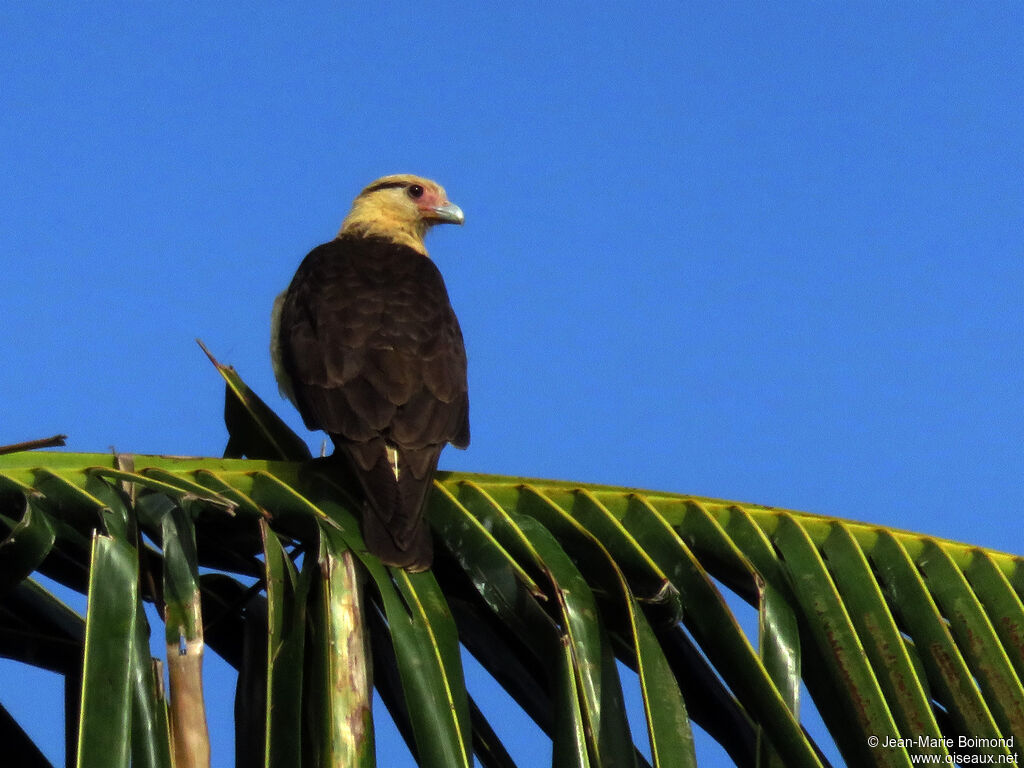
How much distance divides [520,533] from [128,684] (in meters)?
1.02

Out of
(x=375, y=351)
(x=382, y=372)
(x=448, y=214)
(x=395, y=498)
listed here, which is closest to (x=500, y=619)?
(x=395, y=498)

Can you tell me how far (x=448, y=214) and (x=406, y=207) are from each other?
0.77 ft

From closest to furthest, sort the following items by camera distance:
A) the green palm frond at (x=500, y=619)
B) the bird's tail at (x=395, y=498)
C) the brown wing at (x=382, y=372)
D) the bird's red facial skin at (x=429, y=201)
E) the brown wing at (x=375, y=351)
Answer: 1. the green palm frond at (x=500, y=619)
2. the bird's tail at (x=395, y=498)
3. the brown wing at (x=382, y=372)
4. the brown wing at (x=375, y=351)
5. the bird's red facial skin at (x=429, y=201)

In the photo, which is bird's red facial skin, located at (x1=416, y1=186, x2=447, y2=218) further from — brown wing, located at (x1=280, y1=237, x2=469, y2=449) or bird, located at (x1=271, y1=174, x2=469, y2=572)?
brown wing, located at (x1=280, y1=237, x2=469, y2=449)

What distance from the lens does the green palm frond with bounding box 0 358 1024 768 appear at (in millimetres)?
2305

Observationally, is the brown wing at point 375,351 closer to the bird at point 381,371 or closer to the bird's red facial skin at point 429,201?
the bird at point 381,371

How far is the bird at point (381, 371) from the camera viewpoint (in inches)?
130

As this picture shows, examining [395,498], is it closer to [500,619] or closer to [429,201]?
[500,619]

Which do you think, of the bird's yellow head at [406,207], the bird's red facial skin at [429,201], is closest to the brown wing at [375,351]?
the bird's yellow head at [406,207]

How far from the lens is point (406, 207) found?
7102 millimetres

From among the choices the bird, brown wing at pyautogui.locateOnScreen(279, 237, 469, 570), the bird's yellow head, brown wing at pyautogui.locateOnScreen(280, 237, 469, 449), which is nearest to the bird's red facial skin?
the bird's yellow head

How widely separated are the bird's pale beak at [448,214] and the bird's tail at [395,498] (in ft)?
11.7

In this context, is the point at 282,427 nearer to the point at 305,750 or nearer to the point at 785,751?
the point at 305,750

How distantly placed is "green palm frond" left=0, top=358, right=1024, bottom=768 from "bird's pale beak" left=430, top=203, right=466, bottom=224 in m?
3.82
